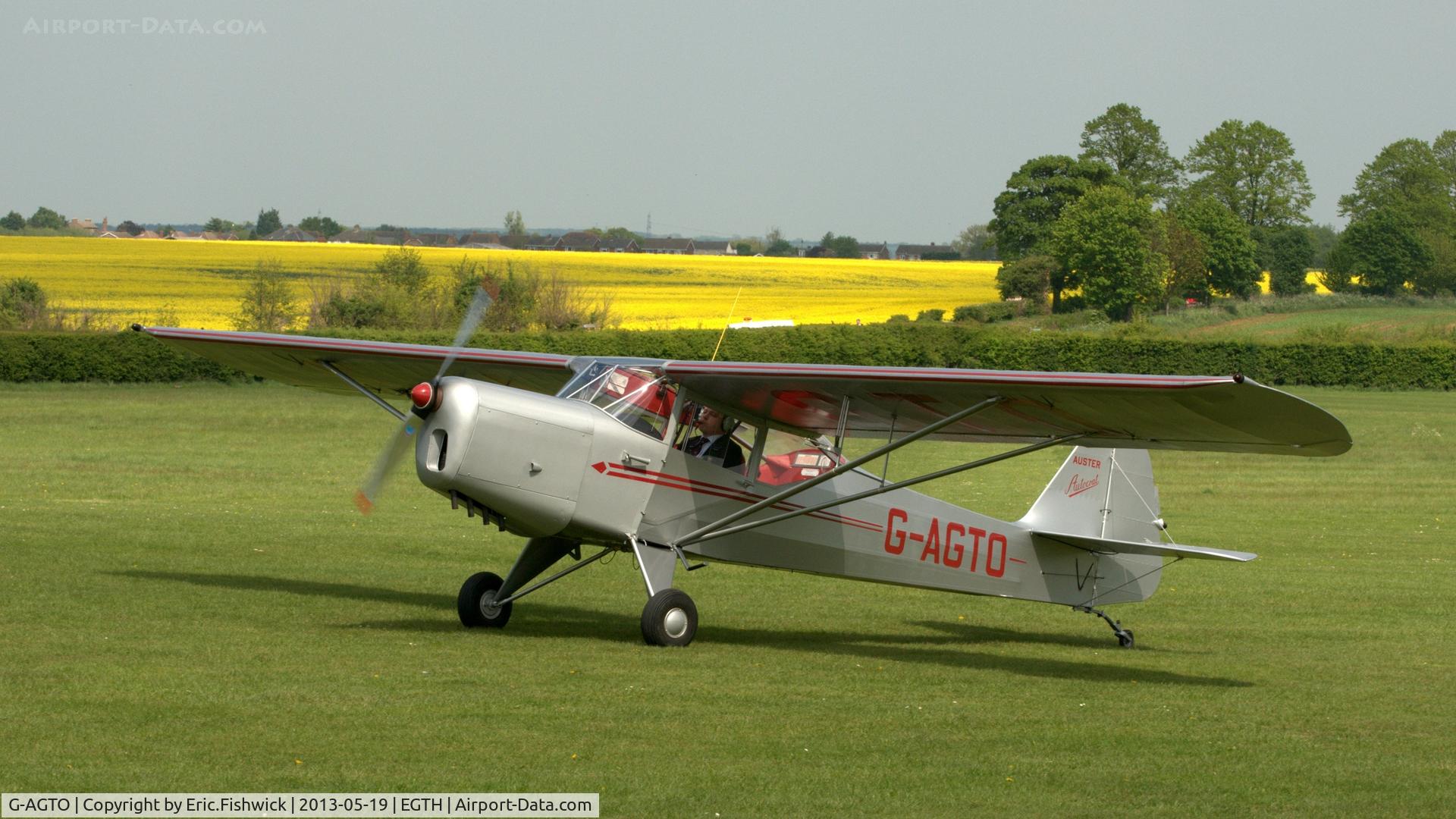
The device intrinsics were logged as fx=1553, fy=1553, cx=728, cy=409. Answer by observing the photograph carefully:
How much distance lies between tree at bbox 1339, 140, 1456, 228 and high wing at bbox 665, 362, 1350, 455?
153 metres

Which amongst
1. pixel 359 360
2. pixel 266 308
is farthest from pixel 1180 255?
pixel 359 360

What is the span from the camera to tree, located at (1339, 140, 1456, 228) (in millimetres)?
155750

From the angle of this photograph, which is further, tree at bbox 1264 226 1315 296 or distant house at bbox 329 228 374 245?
tree at bbox 1264 226 1315 296

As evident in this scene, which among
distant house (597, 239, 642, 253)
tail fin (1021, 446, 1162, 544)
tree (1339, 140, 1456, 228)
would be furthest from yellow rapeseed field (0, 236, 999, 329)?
tree (1339, 140, 1456, 228)

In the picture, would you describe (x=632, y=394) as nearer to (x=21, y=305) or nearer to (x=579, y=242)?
(x=21, y=305)

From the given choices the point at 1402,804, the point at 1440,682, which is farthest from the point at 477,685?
the point at 1440,682

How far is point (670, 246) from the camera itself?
5049 inches

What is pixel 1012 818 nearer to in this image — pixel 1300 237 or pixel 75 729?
pixel 75 729

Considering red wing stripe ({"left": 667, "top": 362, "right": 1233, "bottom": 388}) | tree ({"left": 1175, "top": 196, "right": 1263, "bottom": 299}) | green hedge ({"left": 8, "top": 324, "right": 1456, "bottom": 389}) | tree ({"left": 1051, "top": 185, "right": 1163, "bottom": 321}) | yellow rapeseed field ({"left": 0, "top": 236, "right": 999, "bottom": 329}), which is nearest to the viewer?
red wing stripe ({"left": 667, "top": 362, "right": 1233, "bottom": 388})

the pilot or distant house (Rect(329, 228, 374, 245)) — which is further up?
the pilot

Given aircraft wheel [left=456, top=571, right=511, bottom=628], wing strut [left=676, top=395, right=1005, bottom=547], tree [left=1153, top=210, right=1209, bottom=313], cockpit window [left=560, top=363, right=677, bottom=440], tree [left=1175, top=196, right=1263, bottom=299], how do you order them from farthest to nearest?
tree [left=1175, top=196, right=1263, bottom=299] < tree [left=1153, top=210, right=1209, bottom=313] < aircraft wheel [left=456, top=571, right=511, bottom=628] < cockpit window [left=560, top=363, right=677, bottom=440] < wing strut [left=676, top=395, right=1005, bottom=547]

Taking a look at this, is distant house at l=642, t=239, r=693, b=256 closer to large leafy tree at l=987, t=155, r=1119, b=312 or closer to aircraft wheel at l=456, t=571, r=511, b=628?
large leafy tree at l=987, t=155, r=1119, b=312

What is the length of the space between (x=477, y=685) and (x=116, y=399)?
33.0 m

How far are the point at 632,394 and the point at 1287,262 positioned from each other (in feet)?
430
